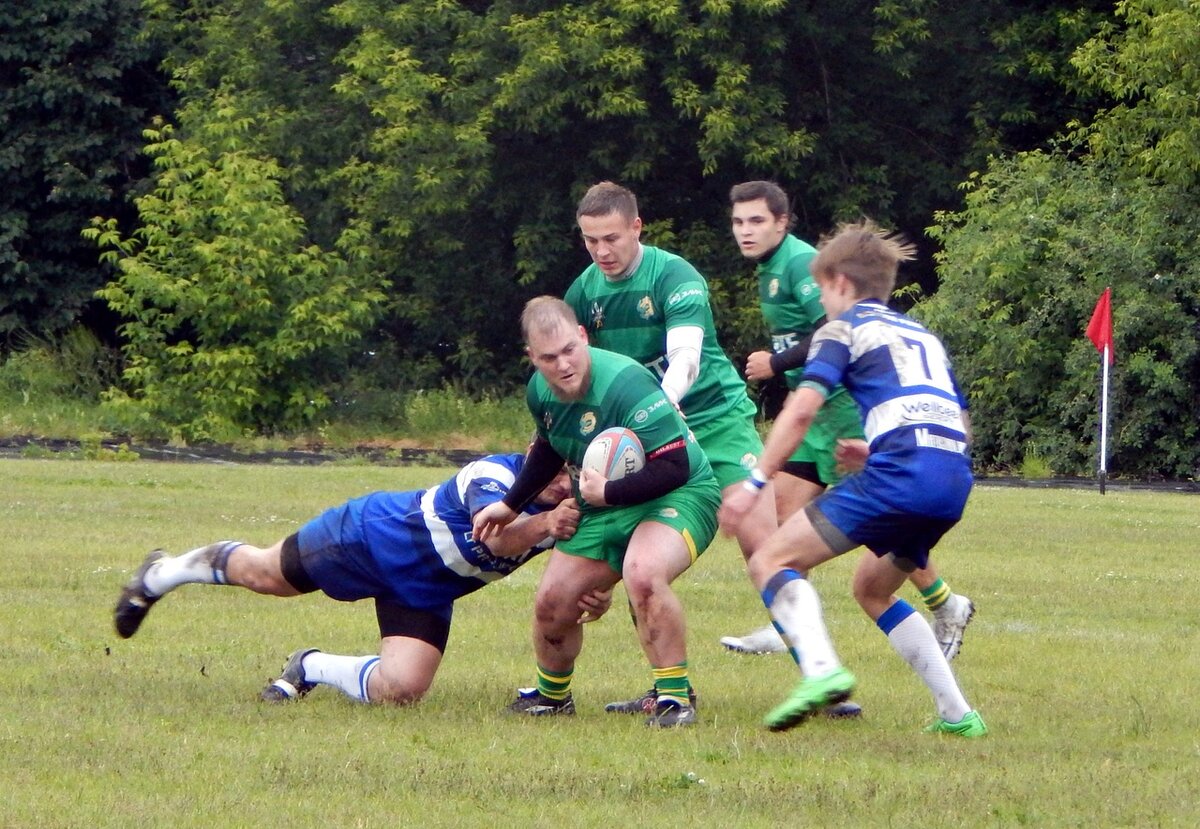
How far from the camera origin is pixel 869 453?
5.78 m

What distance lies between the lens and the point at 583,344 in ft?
19.9

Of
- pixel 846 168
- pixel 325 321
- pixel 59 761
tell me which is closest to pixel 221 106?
pixel 325 321

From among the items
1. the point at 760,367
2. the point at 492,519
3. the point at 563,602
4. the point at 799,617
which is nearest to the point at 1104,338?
the point at 760,367

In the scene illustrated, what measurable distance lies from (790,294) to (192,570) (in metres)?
2.98

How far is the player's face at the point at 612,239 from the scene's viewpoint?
22.9 feet

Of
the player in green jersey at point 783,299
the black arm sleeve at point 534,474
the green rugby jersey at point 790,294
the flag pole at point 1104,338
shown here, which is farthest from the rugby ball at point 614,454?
the flag pole at point 1104,338

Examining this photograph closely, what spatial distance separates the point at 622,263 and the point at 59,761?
3092mm

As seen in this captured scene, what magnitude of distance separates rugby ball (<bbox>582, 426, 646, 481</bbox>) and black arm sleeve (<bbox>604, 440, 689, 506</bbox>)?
0.09ft

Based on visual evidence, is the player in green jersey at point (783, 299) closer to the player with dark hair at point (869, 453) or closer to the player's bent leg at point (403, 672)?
the player with dark hair at point (869, 453)

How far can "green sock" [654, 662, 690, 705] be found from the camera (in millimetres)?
6129

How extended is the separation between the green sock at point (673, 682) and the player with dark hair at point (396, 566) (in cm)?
34

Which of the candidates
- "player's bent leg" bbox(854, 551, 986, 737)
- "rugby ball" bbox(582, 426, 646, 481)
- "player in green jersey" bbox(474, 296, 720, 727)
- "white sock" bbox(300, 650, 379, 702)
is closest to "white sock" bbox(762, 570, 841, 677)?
"player's bent leg" bbox(854, 551, 986, 737)

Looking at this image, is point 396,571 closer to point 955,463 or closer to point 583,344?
point 583,344

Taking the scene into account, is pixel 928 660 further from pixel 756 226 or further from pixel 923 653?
pixel 756 226
